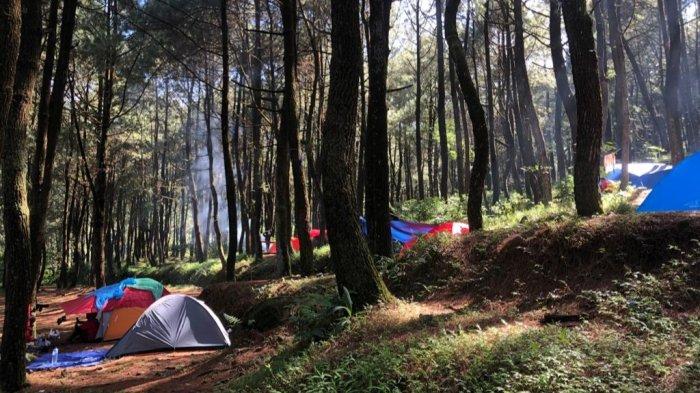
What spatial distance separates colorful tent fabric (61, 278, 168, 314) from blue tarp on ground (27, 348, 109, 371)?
269cm

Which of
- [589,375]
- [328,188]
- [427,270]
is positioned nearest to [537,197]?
[427,270]

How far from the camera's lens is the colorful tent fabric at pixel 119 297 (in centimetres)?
1500

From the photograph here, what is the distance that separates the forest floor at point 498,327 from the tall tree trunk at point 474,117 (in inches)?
46.2

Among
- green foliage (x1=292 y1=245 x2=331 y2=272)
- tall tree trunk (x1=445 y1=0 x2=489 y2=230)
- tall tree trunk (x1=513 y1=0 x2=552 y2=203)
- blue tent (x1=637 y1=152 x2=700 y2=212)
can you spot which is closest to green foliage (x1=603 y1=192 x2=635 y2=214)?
blue tent (x1=637 y1=152 x2=700 y2=212)

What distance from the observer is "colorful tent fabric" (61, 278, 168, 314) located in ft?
49.2

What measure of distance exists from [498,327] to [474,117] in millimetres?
5409

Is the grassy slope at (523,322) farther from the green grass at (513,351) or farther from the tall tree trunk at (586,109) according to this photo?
the tall tree trunk at (586,109)

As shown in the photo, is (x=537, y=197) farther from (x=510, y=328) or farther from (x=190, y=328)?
(x=510, y=328)

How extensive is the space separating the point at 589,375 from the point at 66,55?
1227 centimetres

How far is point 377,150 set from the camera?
30.8 feet

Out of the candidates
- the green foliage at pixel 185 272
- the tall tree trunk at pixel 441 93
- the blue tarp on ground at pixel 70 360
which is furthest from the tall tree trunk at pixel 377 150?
the green foliage at pixel 185 272

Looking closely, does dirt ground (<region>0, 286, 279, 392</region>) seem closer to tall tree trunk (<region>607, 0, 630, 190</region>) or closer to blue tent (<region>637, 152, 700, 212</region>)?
blue tent (<region>637, 152, 700, 212</region>)

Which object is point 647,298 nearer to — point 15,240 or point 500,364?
point 500,364

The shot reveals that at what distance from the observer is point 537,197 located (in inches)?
725
